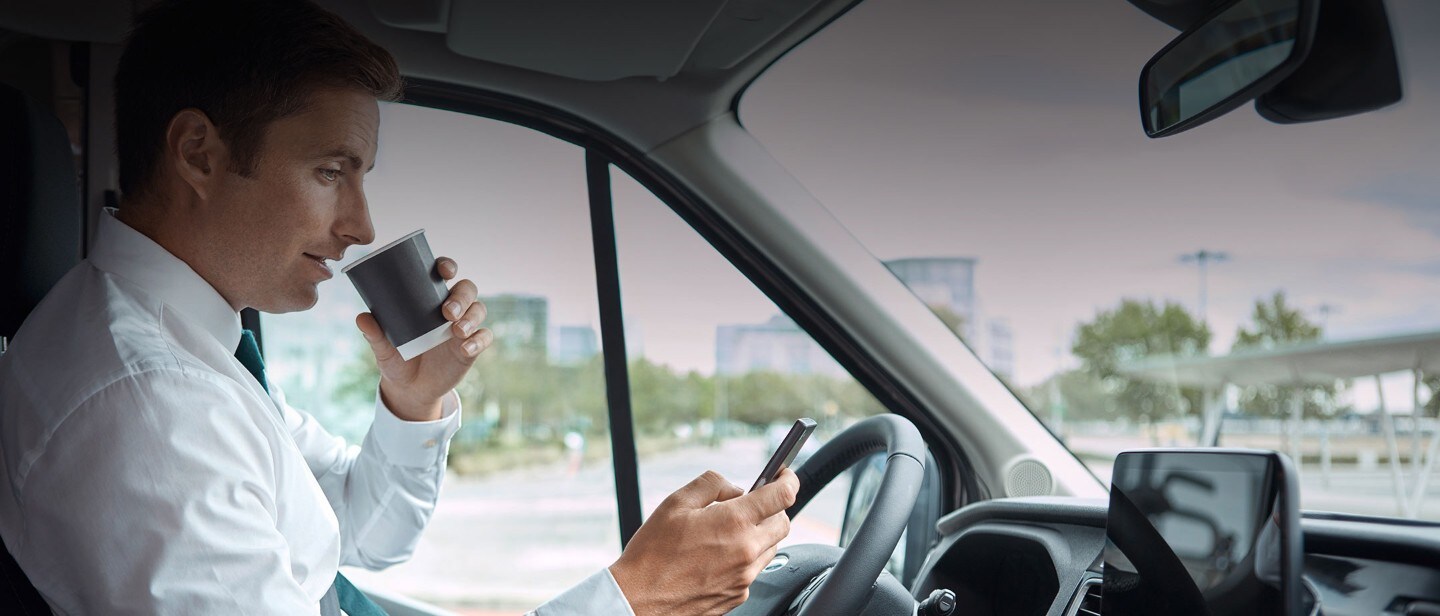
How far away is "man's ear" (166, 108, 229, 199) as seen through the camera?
862 millimetres

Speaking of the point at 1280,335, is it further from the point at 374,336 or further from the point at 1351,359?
the point at 374,336

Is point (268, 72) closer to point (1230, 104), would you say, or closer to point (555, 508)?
point (1230, 104)

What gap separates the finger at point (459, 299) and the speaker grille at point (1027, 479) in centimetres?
83

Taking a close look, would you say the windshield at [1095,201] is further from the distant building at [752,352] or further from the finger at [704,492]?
the finger at [704,492]

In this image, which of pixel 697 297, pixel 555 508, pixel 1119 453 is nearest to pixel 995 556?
pixel 1119 453

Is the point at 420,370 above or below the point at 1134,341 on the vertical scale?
above

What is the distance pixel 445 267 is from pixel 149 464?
39 cm

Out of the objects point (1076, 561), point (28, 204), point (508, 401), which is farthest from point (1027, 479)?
point (508, 401)

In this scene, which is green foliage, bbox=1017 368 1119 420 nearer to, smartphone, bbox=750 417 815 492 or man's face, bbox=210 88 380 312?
smartphone, bbox=750 417 815 492

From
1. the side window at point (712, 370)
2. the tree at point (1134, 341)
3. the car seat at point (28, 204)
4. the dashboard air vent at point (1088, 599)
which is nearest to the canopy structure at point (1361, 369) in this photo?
the dashboard air vent at point (1088, 599)

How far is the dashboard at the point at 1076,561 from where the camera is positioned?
2.44ft

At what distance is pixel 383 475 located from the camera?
128 centimetres

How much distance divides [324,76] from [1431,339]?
190cm

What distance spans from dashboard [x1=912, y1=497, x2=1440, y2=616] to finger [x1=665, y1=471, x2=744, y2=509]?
40cm
